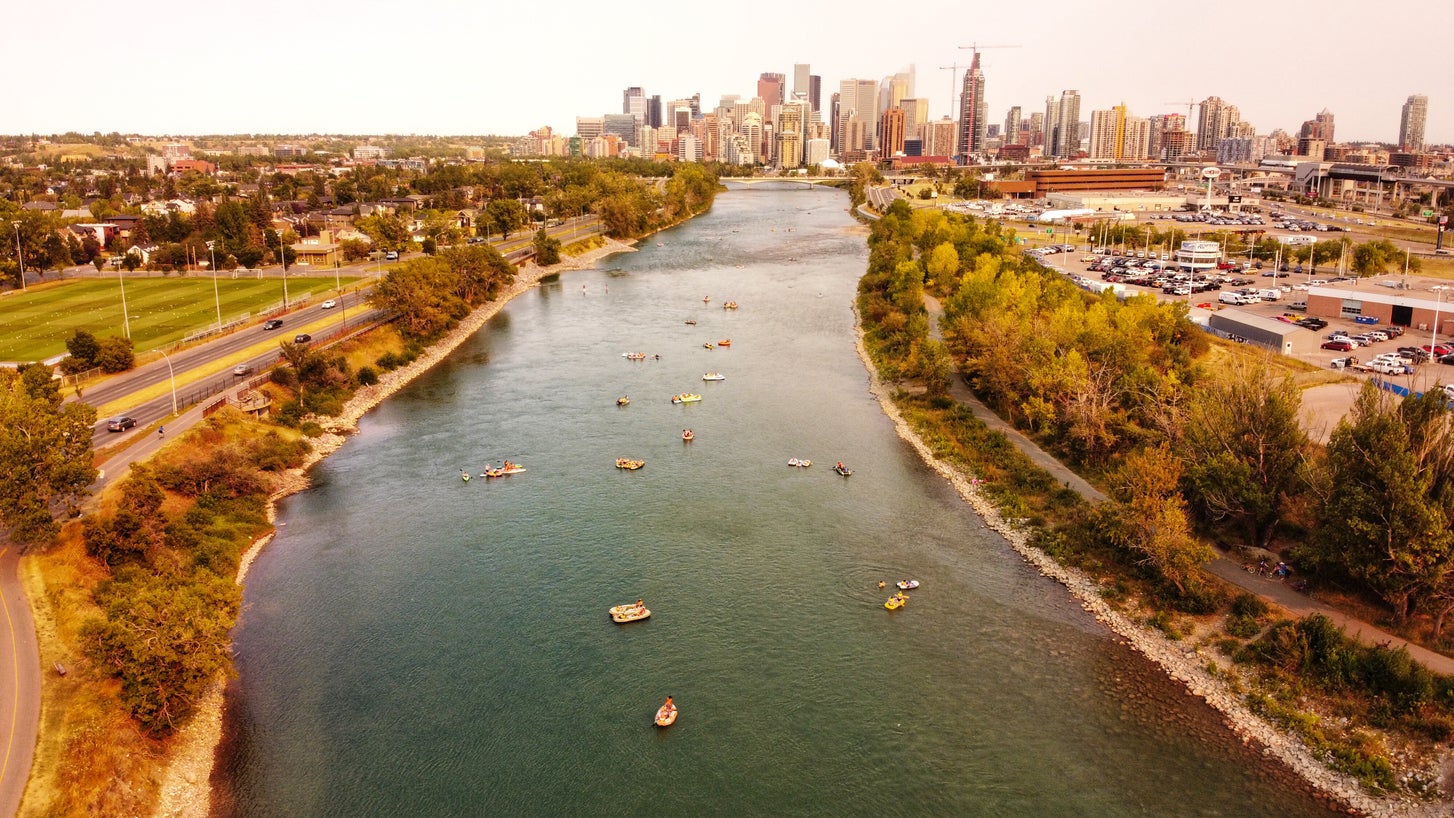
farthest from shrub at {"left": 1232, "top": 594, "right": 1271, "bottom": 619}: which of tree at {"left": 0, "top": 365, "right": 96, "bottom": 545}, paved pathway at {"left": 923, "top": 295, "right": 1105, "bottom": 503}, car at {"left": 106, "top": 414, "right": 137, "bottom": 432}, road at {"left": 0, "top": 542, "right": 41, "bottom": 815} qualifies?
car at {"left": 106, "top": 414, "right": 137, "bottom": 432}

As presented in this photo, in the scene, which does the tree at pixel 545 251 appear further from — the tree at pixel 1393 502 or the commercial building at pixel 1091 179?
the commercial building at pixel 1091 179

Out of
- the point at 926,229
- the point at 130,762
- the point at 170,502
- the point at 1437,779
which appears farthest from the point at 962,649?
the point at 926,229

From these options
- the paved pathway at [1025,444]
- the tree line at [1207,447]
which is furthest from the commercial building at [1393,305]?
the paved pathway at [1025,444]

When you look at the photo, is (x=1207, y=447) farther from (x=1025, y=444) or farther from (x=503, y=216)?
(x=503, y=216)

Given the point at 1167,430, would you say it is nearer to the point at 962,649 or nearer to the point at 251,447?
the point at 962,649

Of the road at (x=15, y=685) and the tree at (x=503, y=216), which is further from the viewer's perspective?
the tree at (x=503, y=216)

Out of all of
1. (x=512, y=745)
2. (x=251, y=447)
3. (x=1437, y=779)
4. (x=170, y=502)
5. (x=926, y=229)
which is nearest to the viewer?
(x=1437, y=779)
